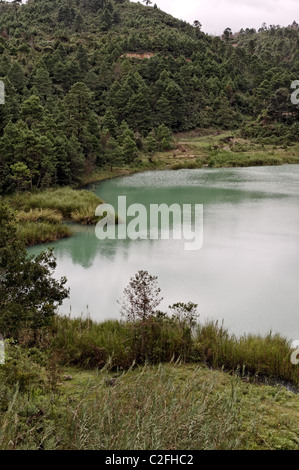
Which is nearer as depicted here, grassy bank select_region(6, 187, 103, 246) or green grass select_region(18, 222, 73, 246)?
green grass select_region(18, 222, 73, 246)

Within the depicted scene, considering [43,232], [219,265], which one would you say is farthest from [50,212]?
[219,265]

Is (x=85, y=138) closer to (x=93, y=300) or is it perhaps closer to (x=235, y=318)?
(x=93, y=300)

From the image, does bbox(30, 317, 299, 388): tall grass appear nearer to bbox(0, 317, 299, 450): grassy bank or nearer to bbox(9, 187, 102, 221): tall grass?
bbox(0, 317, 299, 450): grassy bank

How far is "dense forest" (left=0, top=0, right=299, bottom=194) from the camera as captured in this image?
24453mm

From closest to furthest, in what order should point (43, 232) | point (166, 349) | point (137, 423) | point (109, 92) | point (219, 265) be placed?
point (137, 423) → point (166, 349) → point (219, 265) → point (43, 232) → point (109, 92)

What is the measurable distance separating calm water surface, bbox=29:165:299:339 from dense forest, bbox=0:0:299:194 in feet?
19.2

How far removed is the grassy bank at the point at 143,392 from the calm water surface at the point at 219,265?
1.33m

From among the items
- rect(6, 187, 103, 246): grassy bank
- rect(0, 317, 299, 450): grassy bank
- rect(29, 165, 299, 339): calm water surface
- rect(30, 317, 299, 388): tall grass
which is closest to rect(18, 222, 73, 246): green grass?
rect(6, 187, 103, 246): grassy bank

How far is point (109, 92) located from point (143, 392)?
47.9m

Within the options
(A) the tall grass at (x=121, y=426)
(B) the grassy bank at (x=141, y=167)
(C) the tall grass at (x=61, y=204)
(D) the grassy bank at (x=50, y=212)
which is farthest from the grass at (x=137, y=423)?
(C) the tall grass at (x=61, y=204)

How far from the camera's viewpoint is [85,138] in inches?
1159

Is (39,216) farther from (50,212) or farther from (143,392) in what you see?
(143,392)

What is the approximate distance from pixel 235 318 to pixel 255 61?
228 feet

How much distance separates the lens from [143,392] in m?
4.00
